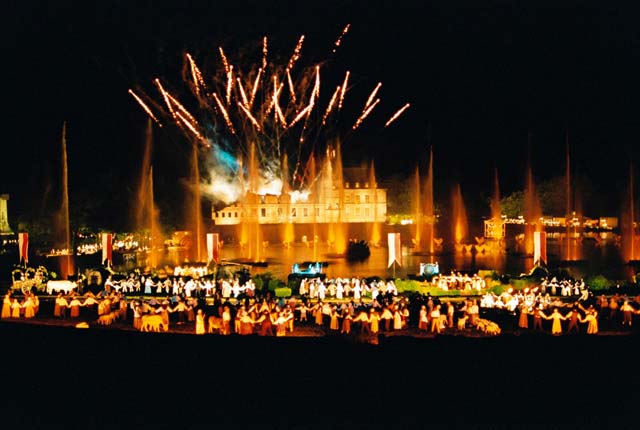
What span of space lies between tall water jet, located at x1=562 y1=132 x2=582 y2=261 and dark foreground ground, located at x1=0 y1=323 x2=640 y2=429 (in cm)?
2766

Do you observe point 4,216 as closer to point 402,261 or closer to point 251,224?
point 251,224

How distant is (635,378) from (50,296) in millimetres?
17566

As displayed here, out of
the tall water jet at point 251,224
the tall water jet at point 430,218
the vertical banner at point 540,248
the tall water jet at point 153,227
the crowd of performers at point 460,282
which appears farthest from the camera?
the tall water jet at point 430,218

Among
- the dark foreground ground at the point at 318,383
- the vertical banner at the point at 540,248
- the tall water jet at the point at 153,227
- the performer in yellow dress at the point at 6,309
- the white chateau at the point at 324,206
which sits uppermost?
the white chateau at the point at 324,206

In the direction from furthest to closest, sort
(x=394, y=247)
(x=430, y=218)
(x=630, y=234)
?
(x=430, y=218)
(x=630, y=234)
(x=394, y=247)

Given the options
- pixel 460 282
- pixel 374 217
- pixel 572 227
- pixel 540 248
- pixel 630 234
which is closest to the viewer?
pixel 460 282

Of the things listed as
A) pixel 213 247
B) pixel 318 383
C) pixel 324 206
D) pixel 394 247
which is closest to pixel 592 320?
pixel 318 383

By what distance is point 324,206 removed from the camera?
68.8m

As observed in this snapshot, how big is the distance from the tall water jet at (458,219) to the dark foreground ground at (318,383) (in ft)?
119

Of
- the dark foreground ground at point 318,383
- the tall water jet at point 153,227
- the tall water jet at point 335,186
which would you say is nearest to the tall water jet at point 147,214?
the tall water jet at point 153,227

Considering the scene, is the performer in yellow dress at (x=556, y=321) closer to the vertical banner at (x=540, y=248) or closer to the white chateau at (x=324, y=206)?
the vertical banner at (x=540, y=248)

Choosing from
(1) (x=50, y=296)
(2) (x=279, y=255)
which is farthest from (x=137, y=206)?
(1) (x=50, y=296)

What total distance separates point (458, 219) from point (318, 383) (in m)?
52.9

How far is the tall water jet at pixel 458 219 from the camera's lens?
2047 inches
